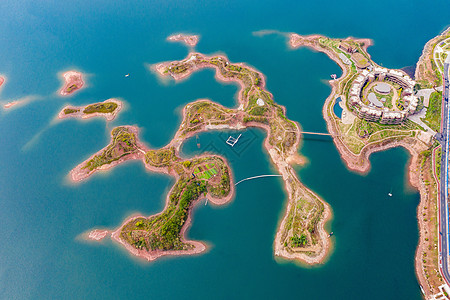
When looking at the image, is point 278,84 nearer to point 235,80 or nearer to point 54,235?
point 235,80

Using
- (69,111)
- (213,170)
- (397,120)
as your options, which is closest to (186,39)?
(69,111)

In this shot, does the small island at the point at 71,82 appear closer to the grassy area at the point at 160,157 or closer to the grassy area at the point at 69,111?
the grassy area at the point at 69,111

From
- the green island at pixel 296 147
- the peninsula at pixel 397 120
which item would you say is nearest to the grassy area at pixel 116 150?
the green island at pixel 296 147

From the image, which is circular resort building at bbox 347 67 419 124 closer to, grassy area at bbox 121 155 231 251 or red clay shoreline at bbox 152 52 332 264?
red clay shoreline at bbox 152 52 332 264

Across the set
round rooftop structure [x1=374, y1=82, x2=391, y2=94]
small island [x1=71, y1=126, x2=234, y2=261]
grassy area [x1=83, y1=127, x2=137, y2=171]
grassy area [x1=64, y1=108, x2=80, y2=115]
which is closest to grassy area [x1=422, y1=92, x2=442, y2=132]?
round rooftop structure [x1=374, y1=82, x2=391, y2=94]

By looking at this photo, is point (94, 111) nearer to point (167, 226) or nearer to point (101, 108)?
point (101, 108)
